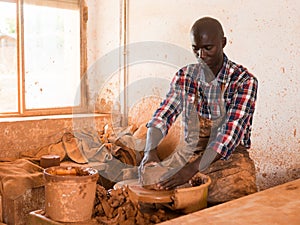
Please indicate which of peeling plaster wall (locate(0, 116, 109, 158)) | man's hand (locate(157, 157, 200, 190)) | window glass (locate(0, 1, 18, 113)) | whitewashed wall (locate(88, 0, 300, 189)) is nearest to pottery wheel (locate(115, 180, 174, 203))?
man's hand (locate(157, 157, 200, 190))

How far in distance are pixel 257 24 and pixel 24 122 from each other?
2.16 m

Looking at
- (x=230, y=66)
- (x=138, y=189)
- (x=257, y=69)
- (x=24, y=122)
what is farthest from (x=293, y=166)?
(x=24, y=122)

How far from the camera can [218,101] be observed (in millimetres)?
2275

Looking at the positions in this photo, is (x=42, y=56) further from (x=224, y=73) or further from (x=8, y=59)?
(x=224, y=73)

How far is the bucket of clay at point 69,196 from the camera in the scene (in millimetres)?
1561

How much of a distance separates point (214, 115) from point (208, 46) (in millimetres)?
400

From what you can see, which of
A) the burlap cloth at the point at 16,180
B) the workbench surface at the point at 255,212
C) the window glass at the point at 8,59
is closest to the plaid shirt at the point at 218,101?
the workbench surface at the point at 255,212

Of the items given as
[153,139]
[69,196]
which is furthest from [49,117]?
[69,196]

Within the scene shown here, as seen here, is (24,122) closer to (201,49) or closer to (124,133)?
(124,133)

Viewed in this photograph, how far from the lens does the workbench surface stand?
145cm

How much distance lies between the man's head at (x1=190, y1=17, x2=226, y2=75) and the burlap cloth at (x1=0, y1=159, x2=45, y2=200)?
1649mm

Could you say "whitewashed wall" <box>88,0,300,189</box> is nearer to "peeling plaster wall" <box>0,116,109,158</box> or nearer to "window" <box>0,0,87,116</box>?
"window" <box>0,0,87,116</box>

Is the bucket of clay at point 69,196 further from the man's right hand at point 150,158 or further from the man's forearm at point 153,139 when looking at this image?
the man's forearm at point 153,139

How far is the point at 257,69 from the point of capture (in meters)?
3.00
